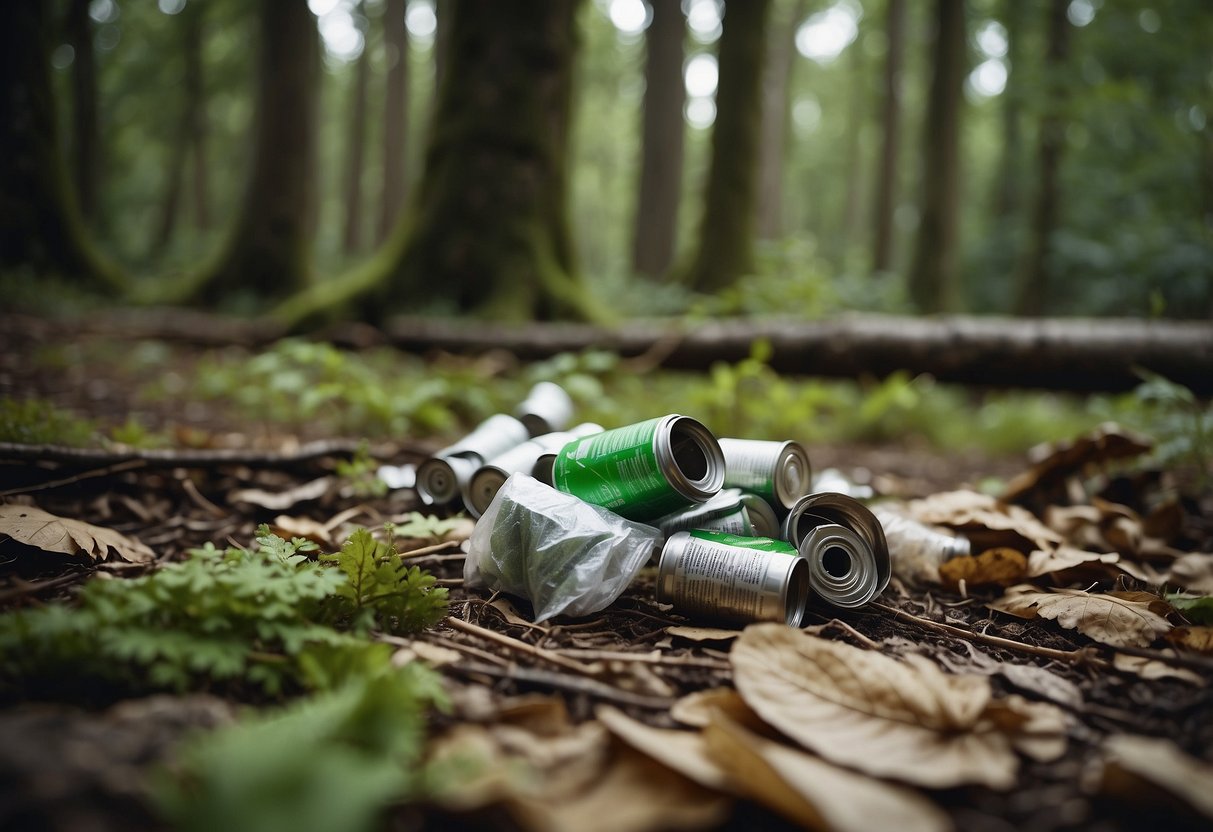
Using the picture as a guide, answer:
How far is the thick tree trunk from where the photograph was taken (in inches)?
522

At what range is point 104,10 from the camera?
55.3 ft

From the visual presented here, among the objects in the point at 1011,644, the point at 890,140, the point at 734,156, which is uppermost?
the point at 890,140

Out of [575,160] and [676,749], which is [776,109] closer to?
[575,160]

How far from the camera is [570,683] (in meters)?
1.24

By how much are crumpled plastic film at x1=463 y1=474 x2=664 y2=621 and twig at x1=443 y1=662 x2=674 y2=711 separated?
259mm

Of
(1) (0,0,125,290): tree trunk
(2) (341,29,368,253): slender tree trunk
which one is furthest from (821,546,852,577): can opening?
(2) (341,29,368,253): slender tree trunk

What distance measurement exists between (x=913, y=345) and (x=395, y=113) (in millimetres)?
15336

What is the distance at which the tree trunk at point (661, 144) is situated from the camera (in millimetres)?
13367

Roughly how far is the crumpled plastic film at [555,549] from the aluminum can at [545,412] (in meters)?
0.94

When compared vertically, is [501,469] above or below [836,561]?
above

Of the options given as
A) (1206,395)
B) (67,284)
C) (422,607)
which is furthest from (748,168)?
(422,607)

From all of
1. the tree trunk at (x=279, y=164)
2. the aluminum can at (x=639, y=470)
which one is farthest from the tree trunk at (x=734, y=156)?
the aluminum can at (x=639, y=470)

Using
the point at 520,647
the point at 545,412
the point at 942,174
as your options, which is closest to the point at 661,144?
the point at 942,174

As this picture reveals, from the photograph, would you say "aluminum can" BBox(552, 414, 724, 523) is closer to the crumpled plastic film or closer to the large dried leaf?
the crumpled plastic film
